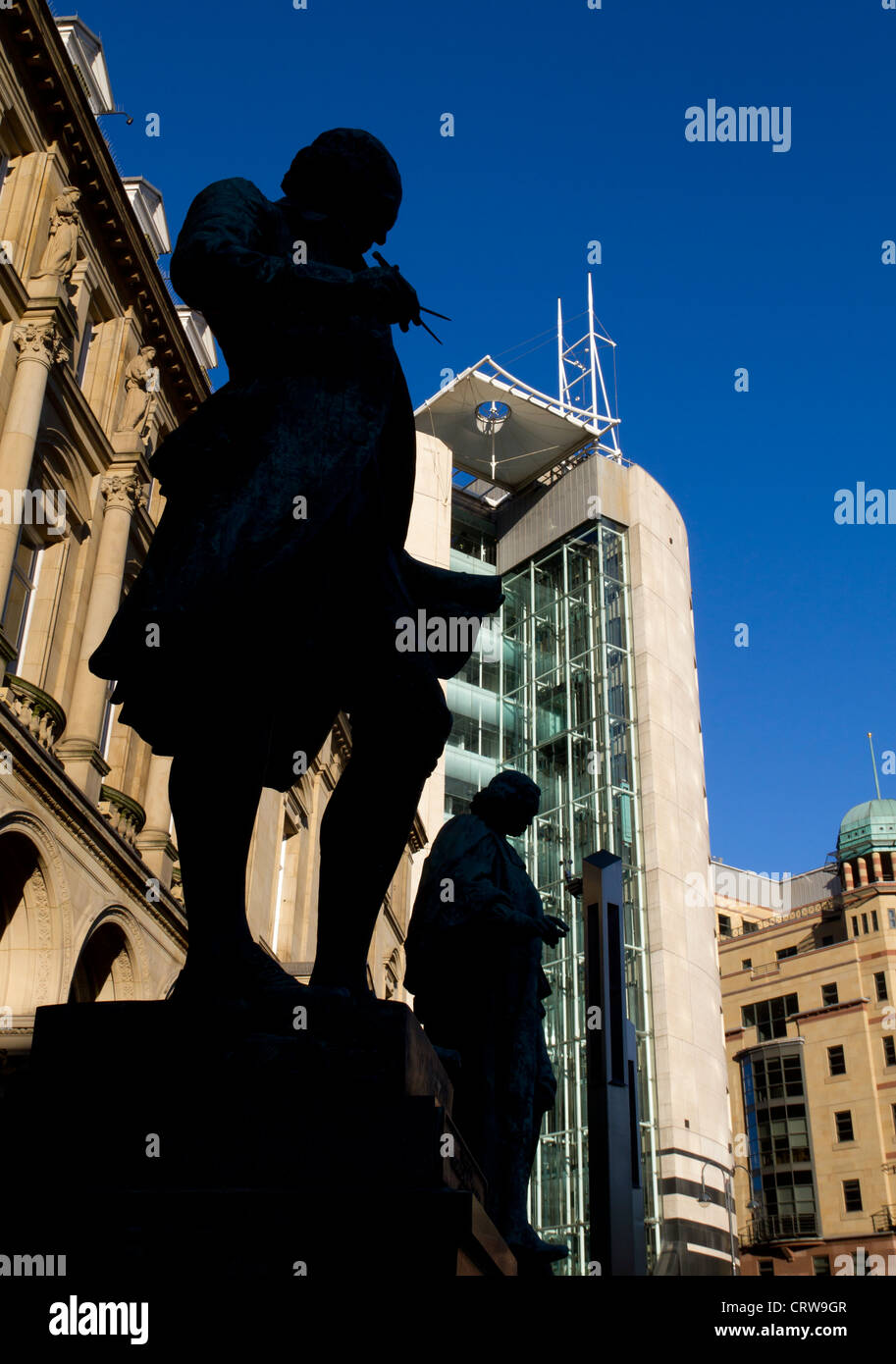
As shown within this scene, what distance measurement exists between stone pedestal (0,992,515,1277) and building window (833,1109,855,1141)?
236 ft

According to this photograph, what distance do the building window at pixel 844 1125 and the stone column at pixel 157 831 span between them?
5621 cm

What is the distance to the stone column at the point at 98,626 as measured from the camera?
19625mm

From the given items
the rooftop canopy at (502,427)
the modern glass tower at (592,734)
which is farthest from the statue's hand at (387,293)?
the rooftop canopy at (502,427)

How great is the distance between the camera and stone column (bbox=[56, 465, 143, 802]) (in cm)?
1962

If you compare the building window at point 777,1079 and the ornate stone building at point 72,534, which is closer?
the ornate stone building at point 72,534

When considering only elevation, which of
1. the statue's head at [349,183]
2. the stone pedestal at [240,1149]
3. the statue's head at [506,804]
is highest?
the statue's head at [349,183]

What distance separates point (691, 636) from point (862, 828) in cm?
3555

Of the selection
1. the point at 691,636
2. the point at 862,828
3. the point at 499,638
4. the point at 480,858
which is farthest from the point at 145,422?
the point at 862,828

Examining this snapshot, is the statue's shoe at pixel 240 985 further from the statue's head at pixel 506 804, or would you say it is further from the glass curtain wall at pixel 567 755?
the glass curtain wall at pixel 567 755

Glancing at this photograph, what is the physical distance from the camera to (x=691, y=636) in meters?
55.5

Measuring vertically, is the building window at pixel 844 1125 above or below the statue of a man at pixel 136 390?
below

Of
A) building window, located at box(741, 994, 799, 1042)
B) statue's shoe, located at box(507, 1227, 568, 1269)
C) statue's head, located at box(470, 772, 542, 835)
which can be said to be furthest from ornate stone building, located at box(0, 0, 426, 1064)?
building window, located at box(741, 994, 799, 1042)

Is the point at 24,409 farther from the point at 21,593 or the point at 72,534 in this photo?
the point at 72,534
